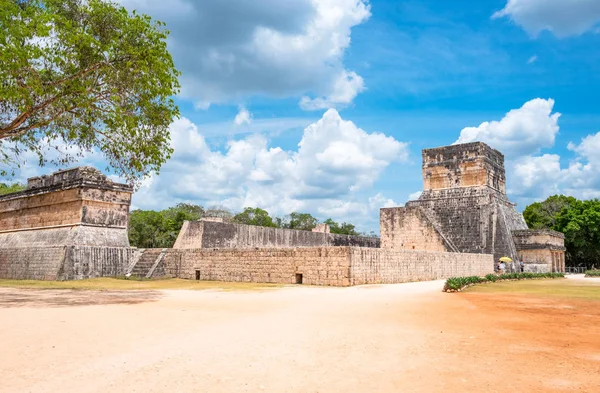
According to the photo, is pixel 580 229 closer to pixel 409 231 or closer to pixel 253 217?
pixel 409 231

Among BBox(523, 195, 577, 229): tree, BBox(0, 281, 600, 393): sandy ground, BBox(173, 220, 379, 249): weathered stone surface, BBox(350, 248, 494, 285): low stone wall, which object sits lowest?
BBox(0, 281, 600, 393): sandy ground

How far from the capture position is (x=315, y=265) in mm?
13992

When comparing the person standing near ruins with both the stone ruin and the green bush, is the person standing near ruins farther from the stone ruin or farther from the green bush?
the green bush

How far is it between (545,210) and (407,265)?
102 feet

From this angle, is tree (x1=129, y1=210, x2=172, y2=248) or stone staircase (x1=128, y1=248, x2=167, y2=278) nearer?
stone staircase (x1=128, y1=248, x2=167, y2=278)

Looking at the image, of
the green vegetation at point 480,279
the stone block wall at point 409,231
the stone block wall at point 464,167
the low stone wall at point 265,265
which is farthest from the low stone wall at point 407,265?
the stone block wall at point 464,167

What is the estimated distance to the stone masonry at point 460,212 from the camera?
24453 millimetres

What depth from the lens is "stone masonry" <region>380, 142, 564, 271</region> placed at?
24453 mm

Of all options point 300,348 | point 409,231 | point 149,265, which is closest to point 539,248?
point 409,231

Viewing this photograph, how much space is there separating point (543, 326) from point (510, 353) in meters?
2.18

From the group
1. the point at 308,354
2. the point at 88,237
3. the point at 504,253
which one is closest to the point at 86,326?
the point at 308,354

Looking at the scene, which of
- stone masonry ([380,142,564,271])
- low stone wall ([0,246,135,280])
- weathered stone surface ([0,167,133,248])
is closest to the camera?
low stone wall ([0,246,135,280])

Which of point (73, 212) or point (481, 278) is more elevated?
point (73, 212)

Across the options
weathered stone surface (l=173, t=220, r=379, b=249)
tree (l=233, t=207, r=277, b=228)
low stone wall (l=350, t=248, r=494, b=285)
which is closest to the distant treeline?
tree (l=233, t=207, r=277, b=228)
